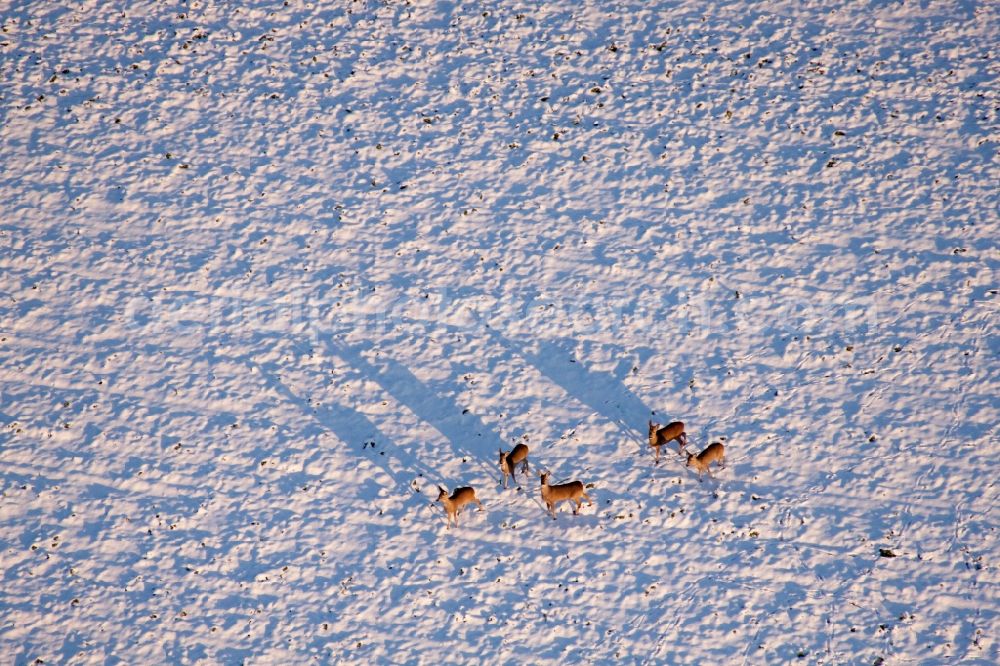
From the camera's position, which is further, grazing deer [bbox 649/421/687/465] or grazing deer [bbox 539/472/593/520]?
grazing deer [bbox 649/421/687/465]

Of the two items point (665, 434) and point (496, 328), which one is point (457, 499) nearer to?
point (665, 434)

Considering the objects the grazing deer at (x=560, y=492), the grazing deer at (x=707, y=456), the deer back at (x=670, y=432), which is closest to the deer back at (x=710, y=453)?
the grazing deer at (x=707, y=456)

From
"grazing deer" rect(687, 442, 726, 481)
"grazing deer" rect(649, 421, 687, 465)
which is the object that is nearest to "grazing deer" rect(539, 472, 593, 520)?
"grazing deer" rect(649, 421, 687, 465)

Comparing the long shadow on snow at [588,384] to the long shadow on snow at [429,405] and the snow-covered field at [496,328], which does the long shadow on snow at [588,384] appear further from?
the long shadow on snow at [429,405]

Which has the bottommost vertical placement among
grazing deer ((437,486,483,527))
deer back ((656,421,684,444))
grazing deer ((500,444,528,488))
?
grazing deer ((437,486,483,527))

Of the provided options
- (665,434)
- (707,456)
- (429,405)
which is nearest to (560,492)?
(665,434)

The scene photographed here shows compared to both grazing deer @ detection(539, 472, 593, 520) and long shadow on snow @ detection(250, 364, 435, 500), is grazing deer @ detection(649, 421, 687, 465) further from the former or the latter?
long shadow on snow @ detection(250, 364, 435, 500)

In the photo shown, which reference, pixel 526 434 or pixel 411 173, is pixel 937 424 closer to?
pixel 526 434

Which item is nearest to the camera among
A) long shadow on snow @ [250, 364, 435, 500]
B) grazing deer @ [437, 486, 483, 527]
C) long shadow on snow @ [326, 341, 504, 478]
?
grazing deer @ [437, 486, 483, 527]
